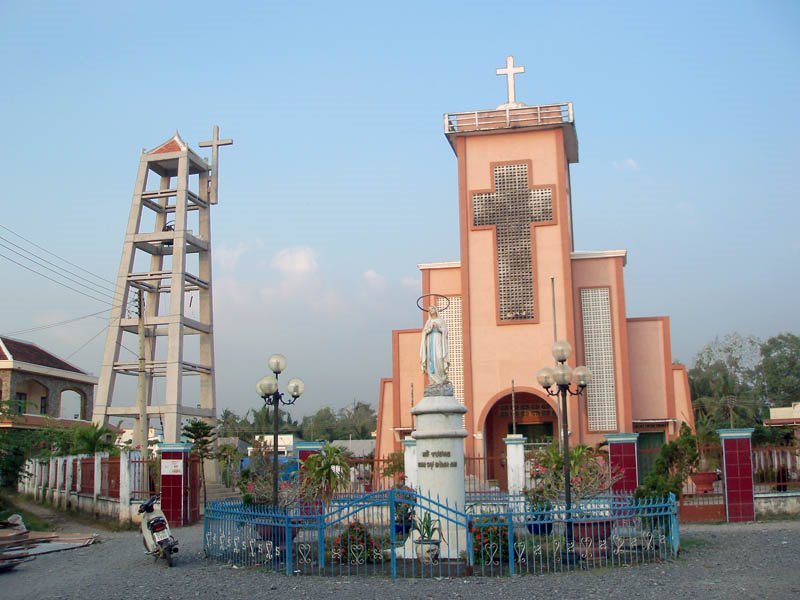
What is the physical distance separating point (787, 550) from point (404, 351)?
1916 centimetres

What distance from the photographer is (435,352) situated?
13406 mm

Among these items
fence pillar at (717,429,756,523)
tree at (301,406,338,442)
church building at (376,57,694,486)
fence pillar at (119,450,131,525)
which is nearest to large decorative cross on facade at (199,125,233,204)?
church building at (376,57,694,486)

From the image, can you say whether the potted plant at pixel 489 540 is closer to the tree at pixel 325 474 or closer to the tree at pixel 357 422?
the tree at pixel 325 474

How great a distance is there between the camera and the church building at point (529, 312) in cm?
2850

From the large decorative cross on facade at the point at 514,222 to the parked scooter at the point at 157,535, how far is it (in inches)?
686

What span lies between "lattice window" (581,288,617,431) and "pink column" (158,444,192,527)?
1438 centimetres

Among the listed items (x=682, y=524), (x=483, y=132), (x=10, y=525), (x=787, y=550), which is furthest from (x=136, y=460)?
(x=483, y=132)

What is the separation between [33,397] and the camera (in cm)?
4153

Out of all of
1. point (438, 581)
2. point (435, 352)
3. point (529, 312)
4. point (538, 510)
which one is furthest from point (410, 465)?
point (529, 312)

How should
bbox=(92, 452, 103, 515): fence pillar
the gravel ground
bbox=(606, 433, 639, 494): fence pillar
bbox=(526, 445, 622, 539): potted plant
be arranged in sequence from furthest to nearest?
bbox=(92, 452, 103, 515): fence pillar, bbox=(606, 433, 639, 494): fence pillar, bbox=(526, 445, 622, 539): potted plant, the gravel ground

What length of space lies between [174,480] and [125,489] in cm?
154

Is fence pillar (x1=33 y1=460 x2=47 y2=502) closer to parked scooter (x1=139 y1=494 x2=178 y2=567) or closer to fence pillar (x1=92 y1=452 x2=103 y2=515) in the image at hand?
fence pillar (x1=92 y1=452 x2=103 y2=515)

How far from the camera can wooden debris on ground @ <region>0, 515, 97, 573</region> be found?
13.4 meters

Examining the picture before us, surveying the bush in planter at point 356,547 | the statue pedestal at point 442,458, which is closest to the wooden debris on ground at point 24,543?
the bush in planter at point 356,547
